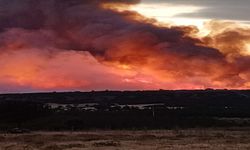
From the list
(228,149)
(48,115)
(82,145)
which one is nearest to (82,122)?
(48,115)

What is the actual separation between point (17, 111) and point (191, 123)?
1441 inches

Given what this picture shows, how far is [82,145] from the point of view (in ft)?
184

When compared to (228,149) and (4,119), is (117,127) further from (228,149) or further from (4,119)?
(228,149)

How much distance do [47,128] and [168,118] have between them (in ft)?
93.0

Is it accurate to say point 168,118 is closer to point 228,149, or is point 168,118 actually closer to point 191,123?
point 191,123

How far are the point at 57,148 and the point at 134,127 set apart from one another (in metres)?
51.8

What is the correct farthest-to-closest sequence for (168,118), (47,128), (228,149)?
(168,118)
(47,128)
(228,149)

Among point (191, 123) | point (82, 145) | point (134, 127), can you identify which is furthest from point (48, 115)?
point (82, 145)

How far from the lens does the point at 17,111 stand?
11644 cm

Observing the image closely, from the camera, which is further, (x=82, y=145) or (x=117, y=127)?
(x=117, y=127)

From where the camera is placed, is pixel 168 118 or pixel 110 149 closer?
pixel 110 149

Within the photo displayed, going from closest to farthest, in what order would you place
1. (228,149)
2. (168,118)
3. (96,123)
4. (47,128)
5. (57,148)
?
(228,149) < (57,148) < (47,128) < (96,123) < (168,118)

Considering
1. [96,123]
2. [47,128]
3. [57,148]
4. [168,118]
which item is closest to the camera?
[57,148]

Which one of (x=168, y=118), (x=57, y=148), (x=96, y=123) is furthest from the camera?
(x=168, y=118)
